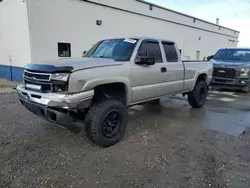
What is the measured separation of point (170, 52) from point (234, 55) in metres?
6.23

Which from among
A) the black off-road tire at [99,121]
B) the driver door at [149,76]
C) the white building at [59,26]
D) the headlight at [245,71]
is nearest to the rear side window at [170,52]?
the driver door at [149,76]

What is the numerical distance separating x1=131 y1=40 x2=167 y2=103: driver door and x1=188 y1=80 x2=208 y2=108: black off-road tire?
64.7 inches

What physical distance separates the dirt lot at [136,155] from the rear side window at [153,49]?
4.87 ft

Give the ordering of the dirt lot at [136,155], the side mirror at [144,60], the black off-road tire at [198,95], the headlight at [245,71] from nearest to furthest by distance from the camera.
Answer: the dirt lot at [136,155] < the side mirror at [144,60] < the black off-road tire at [198,95] < the headlight at [245,71]

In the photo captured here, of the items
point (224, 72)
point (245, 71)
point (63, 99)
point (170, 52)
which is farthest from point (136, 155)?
point (245, 71)

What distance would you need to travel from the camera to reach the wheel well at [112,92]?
3.65 m

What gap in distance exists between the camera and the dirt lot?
2.64 m

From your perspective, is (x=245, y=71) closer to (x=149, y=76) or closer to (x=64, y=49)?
(x=149, y=76)

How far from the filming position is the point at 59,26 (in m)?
9.50

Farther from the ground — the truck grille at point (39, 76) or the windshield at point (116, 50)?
the windshield at point (116, 50)

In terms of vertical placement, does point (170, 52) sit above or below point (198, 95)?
above

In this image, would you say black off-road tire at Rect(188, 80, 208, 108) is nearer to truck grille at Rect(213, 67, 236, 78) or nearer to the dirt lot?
the dirt lot

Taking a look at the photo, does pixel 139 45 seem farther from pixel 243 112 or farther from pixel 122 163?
pixel 243 112

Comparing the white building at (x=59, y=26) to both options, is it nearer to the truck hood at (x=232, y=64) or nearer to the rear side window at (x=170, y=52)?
the truck hood at (x=232, y=64)
